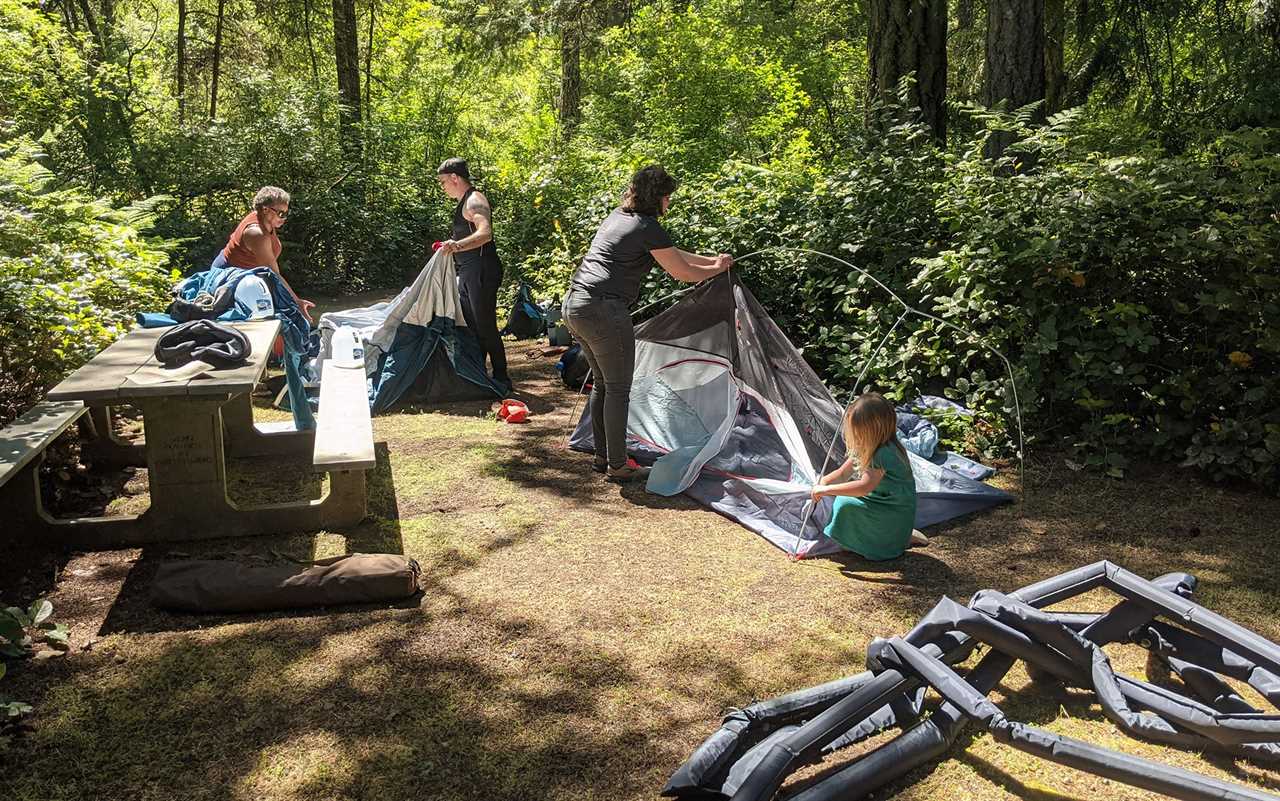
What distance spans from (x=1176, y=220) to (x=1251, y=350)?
0.82m

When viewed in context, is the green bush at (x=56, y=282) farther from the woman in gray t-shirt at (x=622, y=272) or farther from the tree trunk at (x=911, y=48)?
the tree trunk at (x=911, y=48)

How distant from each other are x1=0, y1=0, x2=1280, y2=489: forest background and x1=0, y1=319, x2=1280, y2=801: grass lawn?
740mm

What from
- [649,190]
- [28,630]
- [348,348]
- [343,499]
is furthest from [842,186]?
[28,630]

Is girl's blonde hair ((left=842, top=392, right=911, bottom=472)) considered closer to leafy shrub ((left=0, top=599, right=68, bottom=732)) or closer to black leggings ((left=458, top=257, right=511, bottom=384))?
leafy shrub ((left=0, top=599, right=68, bottom=732))

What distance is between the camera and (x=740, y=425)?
5820 mm

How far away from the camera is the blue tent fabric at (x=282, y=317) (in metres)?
6.08

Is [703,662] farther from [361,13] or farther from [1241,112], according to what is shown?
[361,13]

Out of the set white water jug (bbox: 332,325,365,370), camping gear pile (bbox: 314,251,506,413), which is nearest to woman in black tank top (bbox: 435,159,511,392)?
camping gear pile (bbox: 314,251,506,413)

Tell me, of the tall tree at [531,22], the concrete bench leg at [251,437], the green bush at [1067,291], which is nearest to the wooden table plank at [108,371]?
the concrete bench leg at [251,437]

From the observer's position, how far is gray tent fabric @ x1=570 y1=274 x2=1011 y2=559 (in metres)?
5.10

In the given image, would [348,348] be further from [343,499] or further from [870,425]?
[870,425]

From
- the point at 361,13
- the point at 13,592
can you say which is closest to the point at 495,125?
the point at 361,13

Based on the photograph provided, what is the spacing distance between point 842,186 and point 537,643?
4742mm

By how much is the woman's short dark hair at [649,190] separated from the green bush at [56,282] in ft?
11.0
